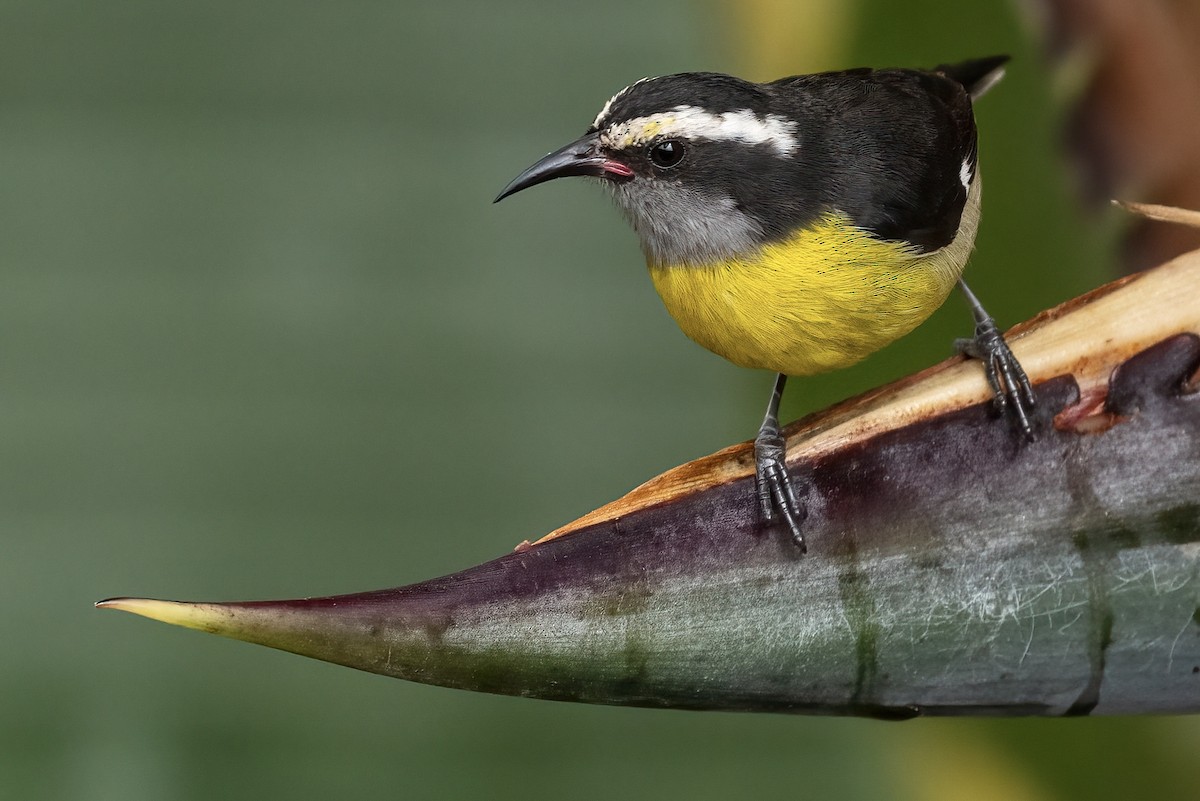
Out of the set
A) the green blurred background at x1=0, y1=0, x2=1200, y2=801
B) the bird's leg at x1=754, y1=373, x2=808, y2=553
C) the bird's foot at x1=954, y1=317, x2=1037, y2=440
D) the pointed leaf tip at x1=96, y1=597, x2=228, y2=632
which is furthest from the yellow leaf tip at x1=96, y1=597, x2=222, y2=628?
the green blurred background at x1=0, y1=0, x2=1200, y2=801

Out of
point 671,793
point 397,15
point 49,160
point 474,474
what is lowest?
point 671,793

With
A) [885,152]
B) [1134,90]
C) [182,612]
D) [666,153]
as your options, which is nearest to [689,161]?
[666,153]

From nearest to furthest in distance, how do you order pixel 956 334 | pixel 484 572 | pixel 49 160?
pixel 484 572
pixel 956 334
pixel 49 160

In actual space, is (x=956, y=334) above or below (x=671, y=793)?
above

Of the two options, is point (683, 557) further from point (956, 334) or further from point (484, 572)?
point (956, 334)

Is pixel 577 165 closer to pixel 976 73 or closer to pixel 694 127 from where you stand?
pixel 694 127

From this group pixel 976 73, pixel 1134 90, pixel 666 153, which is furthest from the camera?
pixel 976 73

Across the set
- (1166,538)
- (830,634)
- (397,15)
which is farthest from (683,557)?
(397,15)
